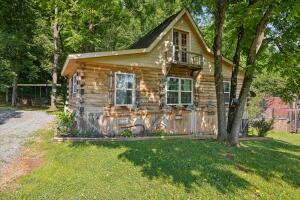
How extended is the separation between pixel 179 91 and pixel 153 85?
2052mm

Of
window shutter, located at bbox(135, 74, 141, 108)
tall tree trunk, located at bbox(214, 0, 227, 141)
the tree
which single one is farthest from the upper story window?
the tree

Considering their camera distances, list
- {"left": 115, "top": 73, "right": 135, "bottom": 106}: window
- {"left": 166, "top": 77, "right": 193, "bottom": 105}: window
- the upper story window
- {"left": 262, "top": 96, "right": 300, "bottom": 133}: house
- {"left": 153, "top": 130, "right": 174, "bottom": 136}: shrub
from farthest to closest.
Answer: {"left": 262, "top": 96, "right": 300, "bottom": 133}: house
the upper story window
{"left": 166, "top": 77, "right": 193, "bottom": 105}: window
{"left": 115, "top": 73, "right": 135, "bottom": 106}: window
{"left": 153, "top": 130, "right": 174, "bottom": 136}: shrub

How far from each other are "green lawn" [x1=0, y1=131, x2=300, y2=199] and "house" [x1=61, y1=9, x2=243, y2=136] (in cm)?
410

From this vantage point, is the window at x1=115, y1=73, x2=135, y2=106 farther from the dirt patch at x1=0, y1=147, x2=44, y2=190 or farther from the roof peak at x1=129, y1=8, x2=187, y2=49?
the dirt patch at x1=0, y1=147, x2=44, y2=190

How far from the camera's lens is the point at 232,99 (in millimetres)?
12195

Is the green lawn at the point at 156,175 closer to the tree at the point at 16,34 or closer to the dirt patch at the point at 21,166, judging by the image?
the dirt patch at the point at 21,166

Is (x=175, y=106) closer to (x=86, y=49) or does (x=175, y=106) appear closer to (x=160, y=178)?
(x=160, y=178)

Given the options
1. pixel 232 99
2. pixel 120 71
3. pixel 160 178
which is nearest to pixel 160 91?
pixel 120 71

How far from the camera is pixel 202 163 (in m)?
8.17

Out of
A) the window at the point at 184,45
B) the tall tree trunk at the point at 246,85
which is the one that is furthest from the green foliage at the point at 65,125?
the window at the point at 184,45

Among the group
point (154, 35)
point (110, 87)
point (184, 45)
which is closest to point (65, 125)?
point (110, 87)

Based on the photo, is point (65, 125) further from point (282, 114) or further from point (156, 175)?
point (282, 114)

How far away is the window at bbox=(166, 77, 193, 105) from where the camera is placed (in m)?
16.3

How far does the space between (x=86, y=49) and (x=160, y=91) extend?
1496 centimetres
